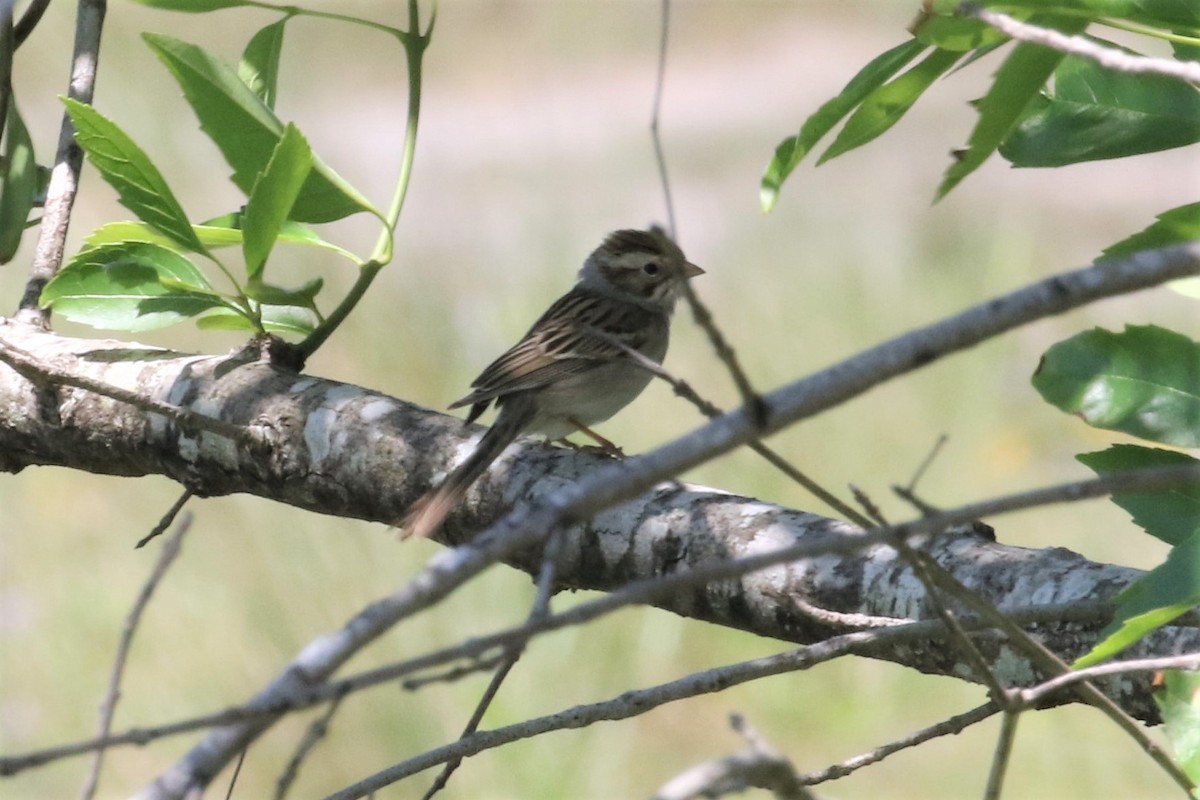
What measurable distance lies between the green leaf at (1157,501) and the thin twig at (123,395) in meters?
0.87

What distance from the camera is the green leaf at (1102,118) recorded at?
3.36 ft

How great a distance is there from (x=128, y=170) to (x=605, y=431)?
2.39 m

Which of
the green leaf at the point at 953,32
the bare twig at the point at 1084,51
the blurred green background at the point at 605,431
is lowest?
the blurred green background at the point at 605,431

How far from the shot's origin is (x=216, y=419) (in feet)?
4.89

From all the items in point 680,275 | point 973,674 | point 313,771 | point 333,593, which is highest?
point 680,275

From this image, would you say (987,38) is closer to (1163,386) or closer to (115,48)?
(1163,386)

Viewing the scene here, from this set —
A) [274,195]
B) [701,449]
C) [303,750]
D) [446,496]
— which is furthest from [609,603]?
[274,195]

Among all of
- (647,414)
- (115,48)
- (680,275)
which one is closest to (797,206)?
(647,414)

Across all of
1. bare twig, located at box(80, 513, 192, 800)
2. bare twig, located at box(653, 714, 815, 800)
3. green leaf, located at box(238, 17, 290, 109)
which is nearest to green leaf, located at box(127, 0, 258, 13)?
green leaf, located at box(238, 17, 290, 109)

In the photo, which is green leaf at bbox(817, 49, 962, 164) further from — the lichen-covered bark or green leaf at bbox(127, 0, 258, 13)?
green leaf at bbox(127, 0, 258, 13)

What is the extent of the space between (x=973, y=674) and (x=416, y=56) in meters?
0.91

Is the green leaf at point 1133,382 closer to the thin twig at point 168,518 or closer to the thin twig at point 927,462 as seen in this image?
the thin twig at point 927,462

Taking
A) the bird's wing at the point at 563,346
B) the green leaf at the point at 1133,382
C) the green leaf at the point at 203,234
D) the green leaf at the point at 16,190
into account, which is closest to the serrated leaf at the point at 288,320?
the green leaf at the point at 203,234

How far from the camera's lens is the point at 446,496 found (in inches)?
54.4
